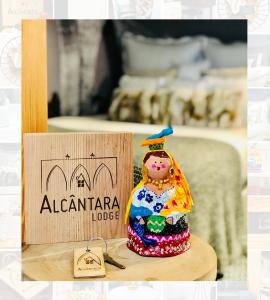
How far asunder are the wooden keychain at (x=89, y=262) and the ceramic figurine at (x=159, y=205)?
0.11 m

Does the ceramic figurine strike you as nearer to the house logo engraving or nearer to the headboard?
the house logo engraving

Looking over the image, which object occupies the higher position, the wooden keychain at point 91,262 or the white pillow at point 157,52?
the white pillow at point 157,52

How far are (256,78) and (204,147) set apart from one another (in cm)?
24

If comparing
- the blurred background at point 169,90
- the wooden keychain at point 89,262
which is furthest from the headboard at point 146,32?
the wooden keychain at point 89,262

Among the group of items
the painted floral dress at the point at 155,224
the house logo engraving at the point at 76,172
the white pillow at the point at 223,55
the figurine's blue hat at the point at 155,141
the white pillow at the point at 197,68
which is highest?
the white pillow at the point at 223,55

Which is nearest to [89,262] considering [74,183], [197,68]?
[74,183]

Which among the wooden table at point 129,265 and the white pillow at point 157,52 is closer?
the wooden table at point 129,265

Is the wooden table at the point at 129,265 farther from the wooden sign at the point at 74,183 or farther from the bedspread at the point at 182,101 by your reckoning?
the bedspread at the point at 182,101

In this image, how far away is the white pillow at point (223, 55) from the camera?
137 cm

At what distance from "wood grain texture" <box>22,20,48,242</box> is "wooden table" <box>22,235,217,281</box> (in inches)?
3.9

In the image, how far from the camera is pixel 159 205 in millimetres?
1265

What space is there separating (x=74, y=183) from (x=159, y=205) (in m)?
0.26

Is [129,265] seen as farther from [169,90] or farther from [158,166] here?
[169,90]

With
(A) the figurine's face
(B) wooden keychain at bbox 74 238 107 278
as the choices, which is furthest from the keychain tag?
(A) the figurine's face
